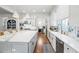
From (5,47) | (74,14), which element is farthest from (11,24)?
(5,47)

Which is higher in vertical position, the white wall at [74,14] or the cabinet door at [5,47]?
the white wall at [74,14]

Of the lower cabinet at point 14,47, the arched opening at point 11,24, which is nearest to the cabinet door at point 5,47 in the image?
the lower cabinet at point 14,47

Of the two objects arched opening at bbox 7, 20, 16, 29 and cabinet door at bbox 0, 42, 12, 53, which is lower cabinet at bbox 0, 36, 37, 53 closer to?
cabinet door at bbox 0, 42, 12, 53

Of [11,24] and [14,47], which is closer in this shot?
[14,47]

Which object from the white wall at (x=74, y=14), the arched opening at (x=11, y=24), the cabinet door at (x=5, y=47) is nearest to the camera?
the cabinet door at (x=5, y=47)

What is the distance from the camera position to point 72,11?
3.88 metres

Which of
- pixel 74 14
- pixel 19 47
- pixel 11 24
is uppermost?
pixel 74 14

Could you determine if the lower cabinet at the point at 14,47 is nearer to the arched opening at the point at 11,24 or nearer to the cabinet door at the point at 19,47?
the cabinet door at the point at 19,47

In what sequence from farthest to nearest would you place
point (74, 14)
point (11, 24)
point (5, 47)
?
point (11, 24) < point (74, 14) < point (5, 47)

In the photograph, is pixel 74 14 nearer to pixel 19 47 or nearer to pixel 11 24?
pixel 19 47

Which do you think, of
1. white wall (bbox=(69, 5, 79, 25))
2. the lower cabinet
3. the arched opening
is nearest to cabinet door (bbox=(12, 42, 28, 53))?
the lower cabinet
